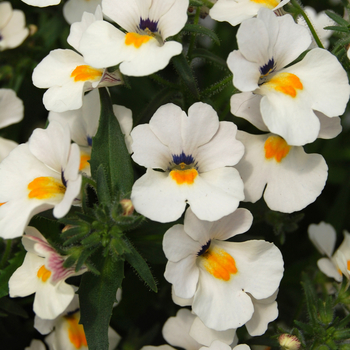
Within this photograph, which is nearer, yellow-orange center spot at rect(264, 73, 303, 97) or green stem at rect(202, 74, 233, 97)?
yellow-orange center spot at rect(264, 73, 303, 97)

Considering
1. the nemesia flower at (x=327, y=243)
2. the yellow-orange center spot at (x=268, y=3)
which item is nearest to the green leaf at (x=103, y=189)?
the yellow-orange center spot at (x=268, y=3)

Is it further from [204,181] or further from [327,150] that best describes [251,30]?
[327,150]

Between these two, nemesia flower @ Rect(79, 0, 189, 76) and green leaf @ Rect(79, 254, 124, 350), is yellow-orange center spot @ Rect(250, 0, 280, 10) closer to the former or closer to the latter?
nemesia flower @ Rect(79, 0, 189, 76)

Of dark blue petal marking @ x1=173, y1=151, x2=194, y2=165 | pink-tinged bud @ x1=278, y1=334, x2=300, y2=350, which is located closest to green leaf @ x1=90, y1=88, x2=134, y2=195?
dark blue petal marking @ x1=173, y1=151, x2=194, y2=165

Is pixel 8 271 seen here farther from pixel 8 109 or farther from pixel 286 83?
pixel 286 83

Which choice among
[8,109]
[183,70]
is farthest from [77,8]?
[183,70]
